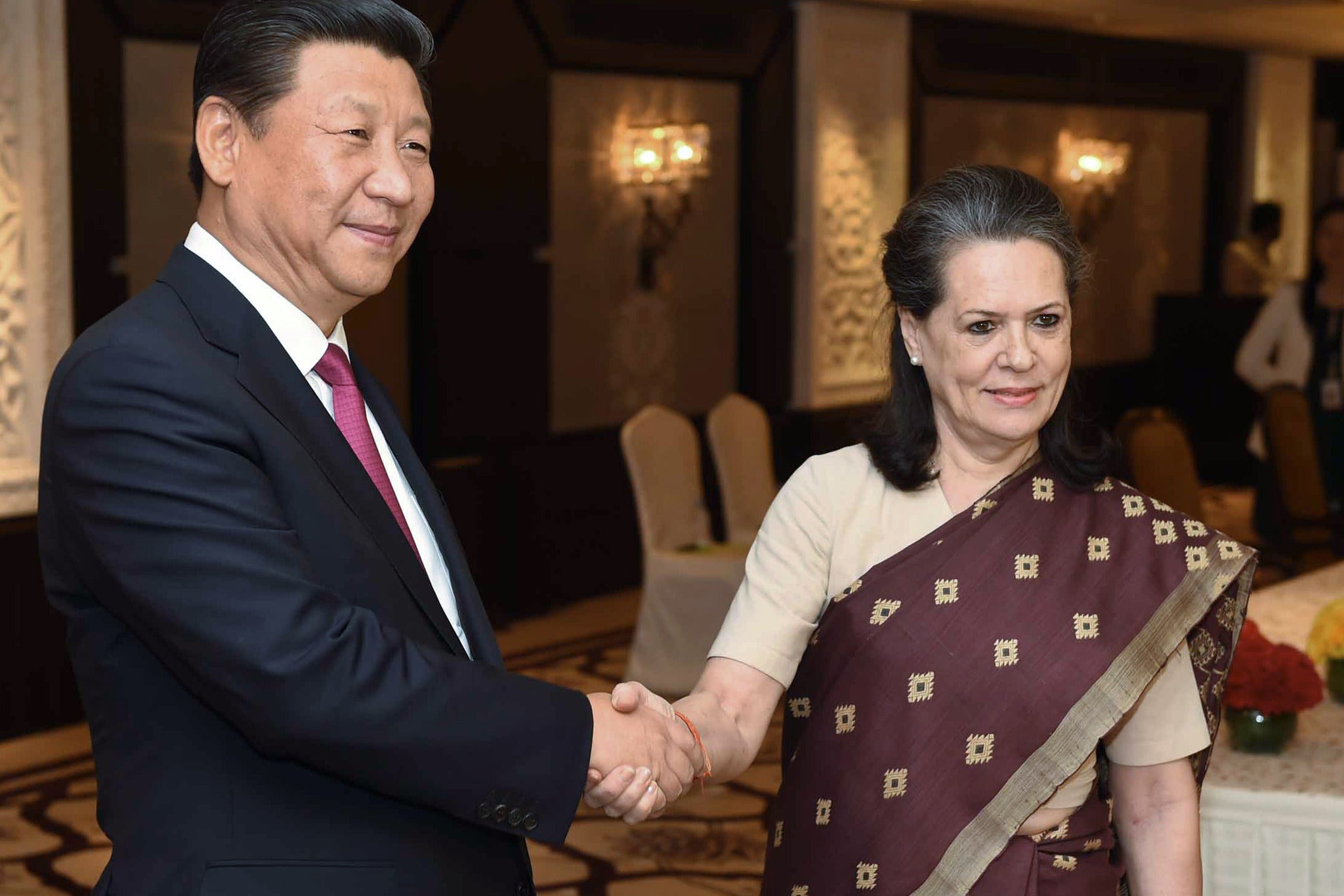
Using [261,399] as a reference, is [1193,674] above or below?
below

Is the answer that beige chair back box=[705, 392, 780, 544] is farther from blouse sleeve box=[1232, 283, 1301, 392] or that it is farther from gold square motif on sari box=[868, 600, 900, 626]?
gold square motif on sari box=[868, 600, 900, 626]

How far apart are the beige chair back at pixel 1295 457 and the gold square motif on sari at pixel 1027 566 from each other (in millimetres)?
4568

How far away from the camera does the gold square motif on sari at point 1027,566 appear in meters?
2.00

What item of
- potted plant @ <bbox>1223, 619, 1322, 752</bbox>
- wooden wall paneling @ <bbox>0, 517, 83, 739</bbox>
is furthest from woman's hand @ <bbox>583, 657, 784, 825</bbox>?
wooden wall paneling @ <bbox>0, 517, 83, 739</bbox>

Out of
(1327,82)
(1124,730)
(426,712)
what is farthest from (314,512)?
(1327,82)

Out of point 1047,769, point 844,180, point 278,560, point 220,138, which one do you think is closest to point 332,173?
point 220,138

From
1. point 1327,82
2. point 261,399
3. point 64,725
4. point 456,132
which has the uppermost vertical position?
point 1327,82

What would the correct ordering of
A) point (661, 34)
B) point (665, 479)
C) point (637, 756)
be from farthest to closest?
point (661, 34) → point (665, 479) → point (637, 756)

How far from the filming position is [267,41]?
167 centimetres

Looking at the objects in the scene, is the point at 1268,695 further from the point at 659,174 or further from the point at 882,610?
the point at 659,174

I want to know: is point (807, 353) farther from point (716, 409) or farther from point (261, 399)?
point (261, 399)

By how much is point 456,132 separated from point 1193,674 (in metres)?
5.51

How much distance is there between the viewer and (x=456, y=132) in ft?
23.1

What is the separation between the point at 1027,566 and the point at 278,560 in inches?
37.2
